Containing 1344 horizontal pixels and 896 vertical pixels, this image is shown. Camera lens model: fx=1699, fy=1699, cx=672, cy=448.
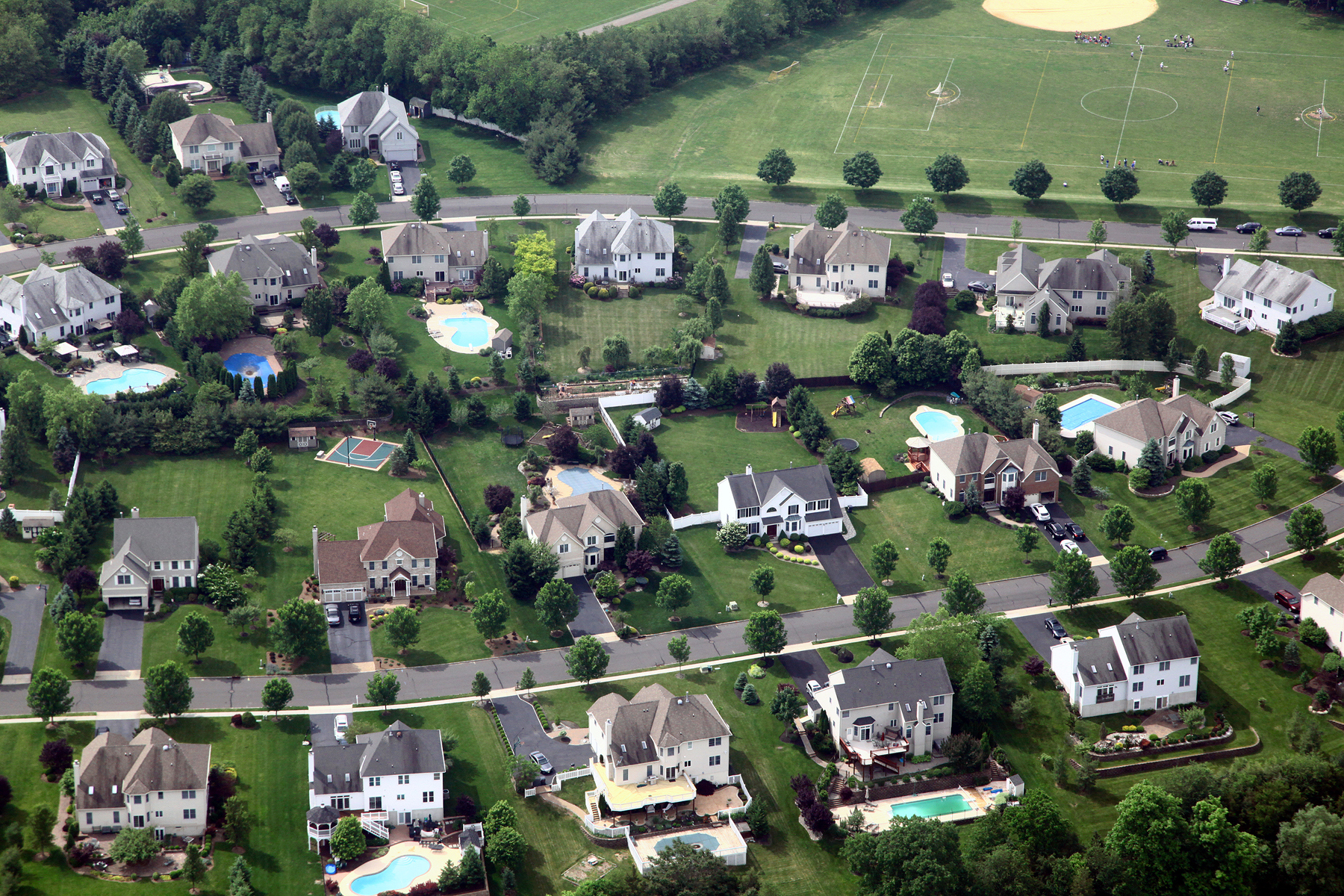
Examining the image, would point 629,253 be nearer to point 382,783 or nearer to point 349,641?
point 349,641

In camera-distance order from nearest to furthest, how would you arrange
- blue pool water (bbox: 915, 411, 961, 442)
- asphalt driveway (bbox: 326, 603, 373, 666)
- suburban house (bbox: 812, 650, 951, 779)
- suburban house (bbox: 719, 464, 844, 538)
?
suburban house (bbox: 812, 650, 951, 779) < asphalt driveway (bbox: 326, 603, 373, 666) < suburban house (bbox: 719, 464, 844, 538) < blue pool water (bbox: 915, 411, 961, 442)

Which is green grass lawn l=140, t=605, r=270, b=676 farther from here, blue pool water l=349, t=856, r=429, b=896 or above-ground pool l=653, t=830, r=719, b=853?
above-ground pool l=653, t=830, r=719, b=853

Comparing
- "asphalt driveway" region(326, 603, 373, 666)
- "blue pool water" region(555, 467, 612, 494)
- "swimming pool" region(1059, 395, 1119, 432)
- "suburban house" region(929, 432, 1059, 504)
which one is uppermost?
"suburban house" region(929, 432, 1059, 504)

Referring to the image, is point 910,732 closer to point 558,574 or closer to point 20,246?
point 558,574

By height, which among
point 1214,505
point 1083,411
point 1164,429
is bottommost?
point 1083,411

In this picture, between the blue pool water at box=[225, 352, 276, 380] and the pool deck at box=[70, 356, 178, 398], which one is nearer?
the pool deck at box=[70, 356, 178, 398]

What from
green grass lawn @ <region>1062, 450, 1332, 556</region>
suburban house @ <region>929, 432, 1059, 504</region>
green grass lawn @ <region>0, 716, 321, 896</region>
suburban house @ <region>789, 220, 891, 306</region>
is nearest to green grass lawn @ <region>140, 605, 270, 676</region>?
green grass lawn @ <region>0, 716, 321, 896</region>

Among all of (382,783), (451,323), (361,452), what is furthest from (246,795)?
(451,323)
